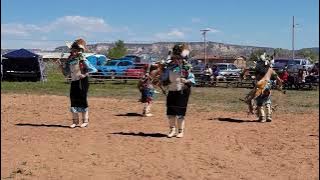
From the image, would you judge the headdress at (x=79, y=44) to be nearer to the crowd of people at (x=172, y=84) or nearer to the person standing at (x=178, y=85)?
the crowd of people at (x=172, y=84)

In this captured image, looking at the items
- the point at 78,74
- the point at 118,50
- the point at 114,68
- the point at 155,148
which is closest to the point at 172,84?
the point at 155,148

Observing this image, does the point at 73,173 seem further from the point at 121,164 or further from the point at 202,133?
the point at 202,133

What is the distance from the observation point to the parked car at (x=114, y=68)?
32.1 meters

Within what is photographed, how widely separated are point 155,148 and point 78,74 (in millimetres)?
2836

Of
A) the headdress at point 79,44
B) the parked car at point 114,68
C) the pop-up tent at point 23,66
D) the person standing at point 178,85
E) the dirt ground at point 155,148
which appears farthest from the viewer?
the parked car at point 114,68

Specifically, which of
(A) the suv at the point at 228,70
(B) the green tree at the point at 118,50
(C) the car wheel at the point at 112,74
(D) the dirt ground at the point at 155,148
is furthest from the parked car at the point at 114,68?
(B) the green tree at the point at 118,50

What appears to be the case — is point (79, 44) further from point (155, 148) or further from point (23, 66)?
point (23, 66)

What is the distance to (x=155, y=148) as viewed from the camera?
862 cm

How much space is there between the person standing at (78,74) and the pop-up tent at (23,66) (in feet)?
67.6

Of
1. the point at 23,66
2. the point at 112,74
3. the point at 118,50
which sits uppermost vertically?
the point at 118,50

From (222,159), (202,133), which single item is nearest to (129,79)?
→ (202,133)

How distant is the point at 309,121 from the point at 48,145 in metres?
5.86

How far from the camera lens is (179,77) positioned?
9.75 metres

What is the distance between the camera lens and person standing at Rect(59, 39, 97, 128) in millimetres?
10820
